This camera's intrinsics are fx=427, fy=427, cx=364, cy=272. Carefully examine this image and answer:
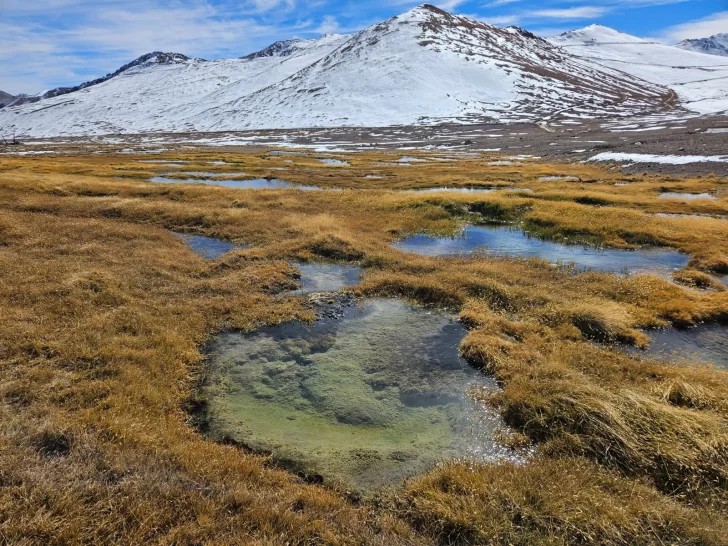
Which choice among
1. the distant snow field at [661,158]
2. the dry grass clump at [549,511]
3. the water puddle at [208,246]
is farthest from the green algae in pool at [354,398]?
the distant snow field at [661,158]

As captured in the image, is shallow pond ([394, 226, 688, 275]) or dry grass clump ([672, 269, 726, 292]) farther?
shallow pond ([394, 226, 688, 275])

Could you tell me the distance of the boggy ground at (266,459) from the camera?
7832mm

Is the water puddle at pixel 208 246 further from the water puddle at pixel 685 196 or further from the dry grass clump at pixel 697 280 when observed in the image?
the water puddle at pixel 685 196

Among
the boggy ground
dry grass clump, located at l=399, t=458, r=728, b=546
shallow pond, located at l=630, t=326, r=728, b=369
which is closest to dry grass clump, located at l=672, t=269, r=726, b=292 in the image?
the boggy ground

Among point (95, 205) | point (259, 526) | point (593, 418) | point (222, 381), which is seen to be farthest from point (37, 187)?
point (593, 418)

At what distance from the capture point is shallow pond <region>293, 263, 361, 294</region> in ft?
70.1

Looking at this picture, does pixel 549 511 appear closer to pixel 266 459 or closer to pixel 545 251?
pixel 266 459

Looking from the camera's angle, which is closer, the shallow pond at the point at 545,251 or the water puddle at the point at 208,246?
the shallow pond at the point at 545,251

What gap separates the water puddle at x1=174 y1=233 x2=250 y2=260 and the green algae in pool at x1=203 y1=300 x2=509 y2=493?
11570 mm

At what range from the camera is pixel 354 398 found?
42.4ft

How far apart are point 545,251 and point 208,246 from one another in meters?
22.2

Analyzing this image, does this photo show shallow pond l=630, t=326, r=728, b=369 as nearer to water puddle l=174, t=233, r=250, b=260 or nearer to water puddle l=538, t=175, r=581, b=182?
water puddle l=174, t=233, r=250, b=260

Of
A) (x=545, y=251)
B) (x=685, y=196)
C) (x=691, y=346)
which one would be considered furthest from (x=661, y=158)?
(x=691, y=346)

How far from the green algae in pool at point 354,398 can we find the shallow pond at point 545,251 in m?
11.2
